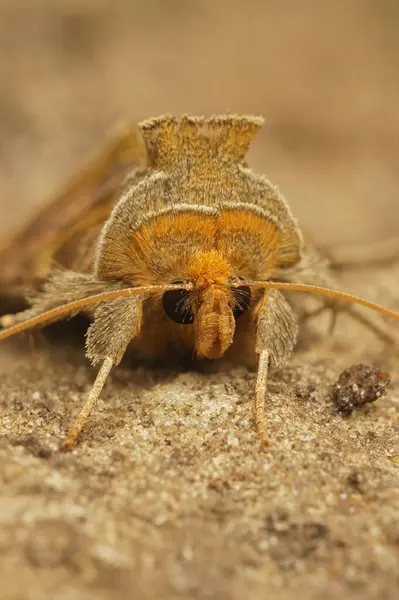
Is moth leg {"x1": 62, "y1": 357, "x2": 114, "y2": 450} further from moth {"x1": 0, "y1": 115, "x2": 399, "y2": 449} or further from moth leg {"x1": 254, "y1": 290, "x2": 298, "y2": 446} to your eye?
moth leg {"x1": 254, "y1": 290, "x2": 298, "y2": 446}

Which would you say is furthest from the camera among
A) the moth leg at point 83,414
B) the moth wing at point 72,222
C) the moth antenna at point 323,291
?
the moth wing at point 72,222

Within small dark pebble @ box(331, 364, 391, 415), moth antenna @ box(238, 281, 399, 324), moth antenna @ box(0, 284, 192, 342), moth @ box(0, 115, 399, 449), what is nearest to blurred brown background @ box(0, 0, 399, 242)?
moth @ box(0, 115, 399, 449)

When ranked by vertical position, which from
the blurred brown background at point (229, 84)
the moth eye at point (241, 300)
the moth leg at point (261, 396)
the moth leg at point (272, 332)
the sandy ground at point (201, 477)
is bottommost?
the sandy ground at point (201, 477)

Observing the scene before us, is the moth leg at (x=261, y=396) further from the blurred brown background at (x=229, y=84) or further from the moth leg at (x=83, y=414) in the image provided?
the blurred brown background at (x=229, y=84)

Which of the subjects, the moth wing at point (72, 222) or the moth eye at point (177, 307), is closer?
the moth eye at point (177, 307)

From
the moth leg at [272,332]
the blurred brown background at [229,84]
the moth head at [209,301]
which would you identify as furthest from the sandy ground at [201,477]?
the blurred brown background at [229,84]

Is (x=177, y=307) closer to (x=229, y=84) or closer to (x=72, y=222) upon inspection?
(x=72, y=222)

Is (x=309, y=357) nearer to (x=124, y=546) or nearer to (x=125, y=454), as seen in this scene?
(x=125, y=454)

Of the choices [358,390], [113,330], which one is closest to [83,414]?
[113,330]
